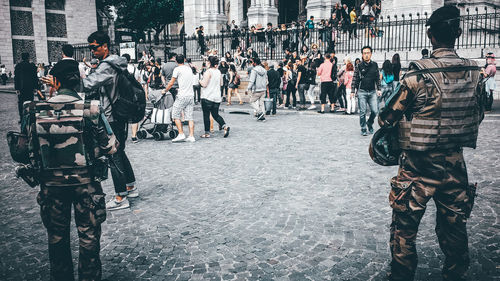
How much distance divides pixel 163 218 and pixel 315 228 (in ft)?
5.73

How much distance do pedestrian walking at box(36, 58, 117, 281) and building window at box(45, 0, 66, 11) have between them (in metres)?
40.7

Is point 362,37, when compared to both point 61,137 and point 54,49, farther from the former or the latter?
point 54,49

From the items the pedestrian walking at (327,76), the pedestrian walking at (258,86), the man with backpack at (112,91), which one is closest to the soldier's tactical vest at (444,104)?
the man with backpack at (112,91)

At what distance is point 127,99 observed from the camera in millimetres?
4992

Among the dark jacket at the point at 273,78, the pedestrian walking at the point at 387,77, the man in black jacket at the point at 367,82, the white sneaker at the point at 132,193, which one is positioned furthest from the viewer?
the dark jacket at the point at 273,78

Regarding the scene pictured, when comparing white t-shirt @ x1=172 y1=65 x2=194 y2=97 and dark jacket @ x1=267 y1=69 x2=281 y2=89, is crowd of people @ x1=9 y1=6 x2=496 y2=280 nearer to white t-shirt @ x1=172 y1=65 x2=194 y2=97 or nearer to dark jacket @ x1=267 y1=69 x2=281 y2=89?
white t-shirt @ x1=172 y1=65 x2=194 y2=97

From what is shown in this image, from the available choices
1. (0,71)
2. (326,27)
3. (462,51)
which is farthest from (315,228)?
(0,71)

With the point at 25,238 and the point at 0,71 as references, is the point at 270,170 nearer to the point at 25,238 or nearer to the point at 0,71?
the point at 25,238

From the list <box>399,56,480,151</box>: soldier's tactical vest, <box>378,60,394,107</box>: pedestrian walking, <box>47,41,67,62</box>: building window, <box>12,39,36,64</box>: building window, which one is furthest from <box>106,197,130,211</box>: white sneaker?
<box>47,41,67,62</box>: building window

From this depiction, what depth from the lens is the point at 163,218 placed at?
4.80 m

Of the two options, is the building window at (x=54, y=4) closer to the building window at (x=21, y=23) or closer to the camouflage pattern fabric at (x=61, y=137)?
the building window at (x=21, y=23)

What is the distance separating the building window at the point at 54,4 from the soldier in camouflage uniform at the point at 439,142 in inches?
1655

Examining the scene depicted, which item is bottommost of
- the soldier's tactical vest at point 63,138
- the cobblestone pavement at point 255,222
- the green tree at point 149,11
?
the cobblestone pavement at point 255,222

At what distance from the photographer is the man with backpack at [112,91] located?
15.5 feet
